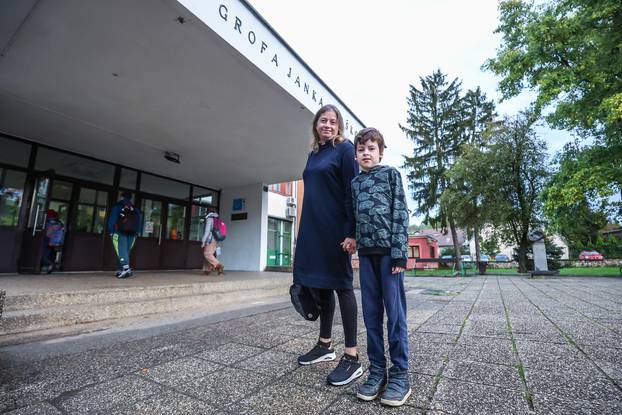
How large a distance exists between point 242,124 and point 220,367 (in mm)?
5132

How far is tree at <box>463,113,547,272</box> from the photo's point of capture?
57.0 feet

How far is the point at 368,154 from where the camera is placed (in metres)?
1.93

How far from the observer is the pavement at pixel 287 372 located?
150cm

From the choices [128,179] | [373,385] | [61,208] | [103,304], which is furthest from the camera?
[128,179]

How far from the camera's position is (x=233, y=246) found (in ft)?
34.4

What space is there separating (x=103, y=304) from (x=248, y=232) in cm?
662

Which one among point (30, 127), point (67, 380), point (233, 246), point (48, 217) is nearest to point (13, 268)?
point (48, 217)

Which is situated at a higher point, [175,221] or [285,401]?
[175,221]

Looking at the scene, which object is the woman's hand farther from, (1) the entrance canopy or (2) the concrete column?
(2) the concrete column

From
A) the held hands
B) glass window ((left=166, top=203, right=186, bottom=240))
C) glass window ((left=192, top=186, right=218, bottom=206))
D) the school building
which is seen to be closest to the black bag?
the held hands

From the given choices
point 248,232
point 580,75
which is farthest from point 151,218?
point 580,75

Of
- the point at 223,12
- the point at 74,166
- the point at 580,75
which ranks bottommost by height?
the point at 74,166

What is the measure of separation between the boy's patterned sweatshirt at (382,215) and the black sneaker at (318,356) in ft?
2.95

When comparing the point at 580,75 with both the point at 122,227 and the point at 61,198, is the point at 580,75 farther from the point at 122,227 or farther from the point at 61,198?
the point at 61,198
